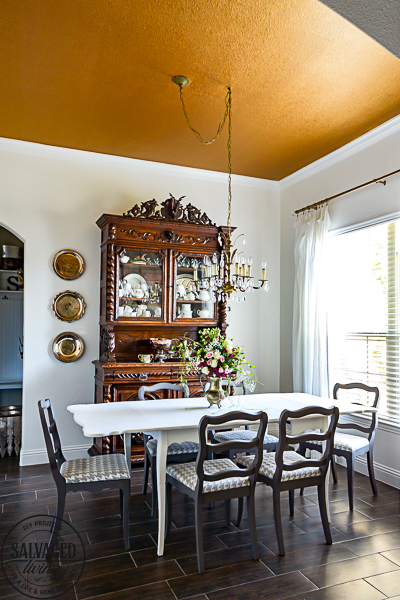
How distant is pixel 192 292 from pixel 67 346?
1373 millimetres

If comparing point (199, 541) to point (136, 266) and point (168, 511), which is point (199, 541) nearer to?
point (168, 511)

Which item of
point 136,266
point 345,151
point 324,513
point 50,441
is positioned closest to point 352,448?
point 324,513

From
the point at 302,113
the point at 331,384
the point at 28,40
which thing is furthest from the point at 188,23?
the point at 331,384

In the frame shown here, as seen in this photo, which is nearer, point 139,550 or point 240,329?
point 139,550

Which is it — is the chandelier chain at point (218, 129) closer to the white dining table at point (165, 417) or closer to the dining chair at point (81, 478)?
the white dining table at point (165, 417)

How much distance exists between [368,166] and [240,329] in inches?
87.9

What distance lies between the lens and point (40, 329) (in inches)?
175

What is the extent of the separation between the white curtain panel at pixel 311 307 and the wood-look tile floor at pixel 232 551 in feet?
3.99

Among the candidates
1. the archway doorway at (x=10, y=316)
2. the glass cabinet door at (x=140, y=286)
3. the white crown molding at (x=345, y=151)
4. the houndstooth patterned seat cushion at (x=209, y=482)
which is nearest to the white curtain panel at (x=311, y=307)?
the white crown molding at (x=345, y=151)

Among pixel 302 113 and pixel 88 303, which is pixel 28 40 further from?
pixel 88 303

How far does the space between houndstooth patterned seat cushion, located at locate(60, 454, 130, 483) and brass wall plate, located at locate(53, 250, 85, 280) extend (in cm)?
210

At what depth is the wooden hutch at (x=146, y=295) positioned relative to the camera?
14.1 feet

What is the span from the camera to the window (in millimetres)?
3919

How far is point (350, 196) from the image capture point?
171 inches
